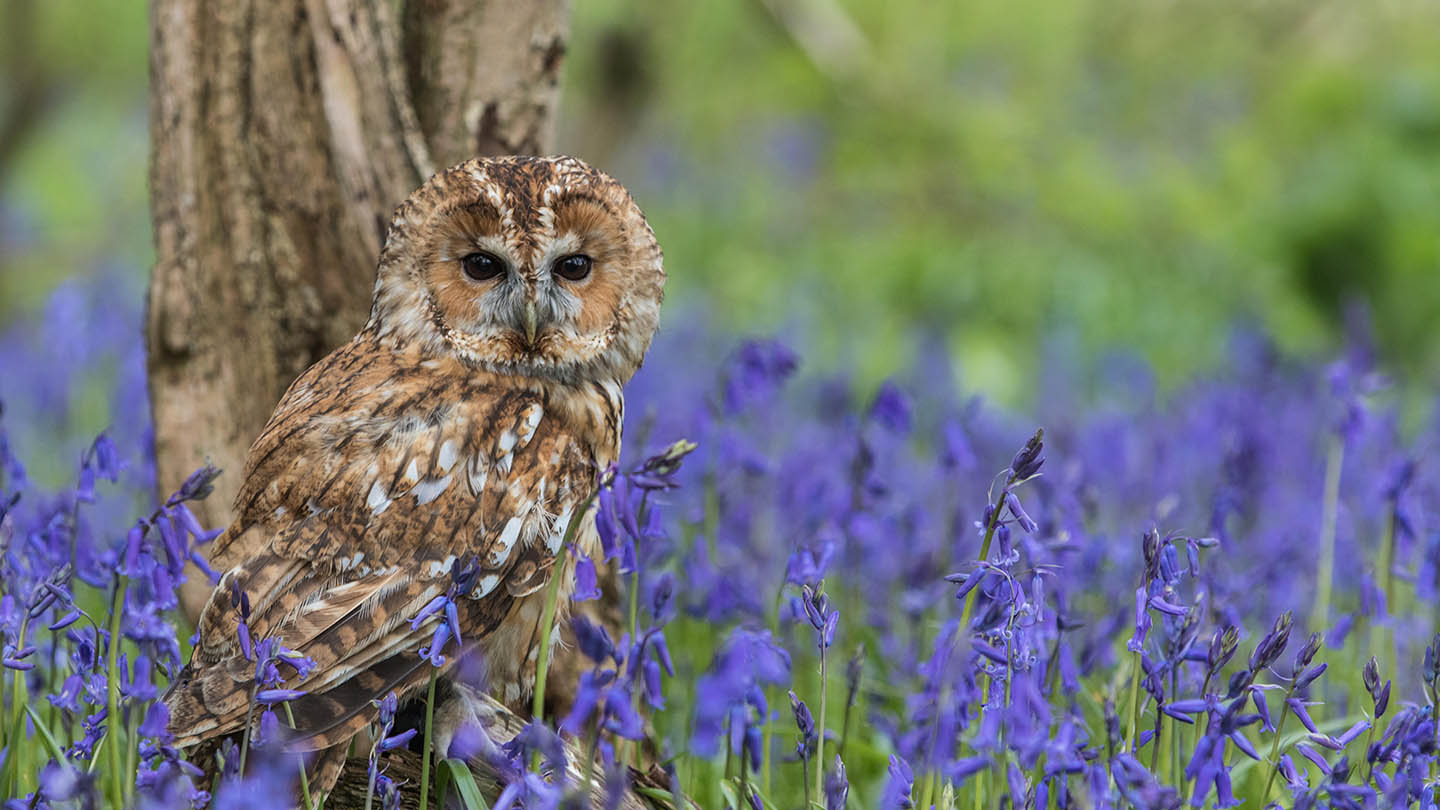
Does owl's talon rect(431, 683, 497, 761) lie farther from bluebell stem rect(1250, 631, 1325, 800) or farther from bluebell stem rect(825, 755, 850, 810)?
bluebell stem rect(1250, 631, 1325, 800)

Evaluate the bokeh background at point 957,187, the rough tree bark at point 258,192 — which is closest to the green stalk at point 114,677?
the rough tree bark at point 258,192

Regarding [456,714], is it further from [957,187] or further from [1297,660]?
[957,187]

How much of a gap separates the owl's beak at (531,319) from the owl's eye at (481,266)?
99mm

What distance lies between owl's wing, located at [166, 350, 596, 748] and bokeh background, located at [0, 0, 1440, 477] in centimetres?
290

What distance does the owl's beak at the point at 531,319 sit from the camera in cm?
262

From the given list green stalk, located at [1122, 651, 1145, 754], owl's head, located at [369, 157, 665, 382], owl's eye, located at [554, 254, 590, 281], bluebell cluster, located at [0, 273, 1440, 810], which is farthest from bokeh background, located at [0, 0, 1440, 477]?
green stalk, located at [1122, 651, 1145, 754]

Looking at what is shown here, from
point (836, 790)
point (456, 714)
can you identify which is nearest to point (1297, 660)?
point (836, 790)

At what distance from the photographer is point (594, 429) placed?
267 centimetres

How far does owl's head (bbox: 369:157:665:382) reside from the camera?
2.57 meters

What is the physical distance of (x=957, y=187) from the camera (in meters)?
9.15

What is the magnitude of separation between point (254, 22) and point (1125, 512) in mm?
2880

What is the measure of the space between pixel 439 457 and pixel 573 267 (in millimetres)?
531

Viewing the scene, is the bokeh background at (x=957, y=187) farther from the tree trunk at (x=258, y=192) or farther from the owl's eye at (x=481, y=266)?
the owl's eye at (x=481, y=266)

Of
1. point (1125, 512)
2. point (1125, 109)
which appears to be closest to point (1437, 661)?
point (1125, 512)
